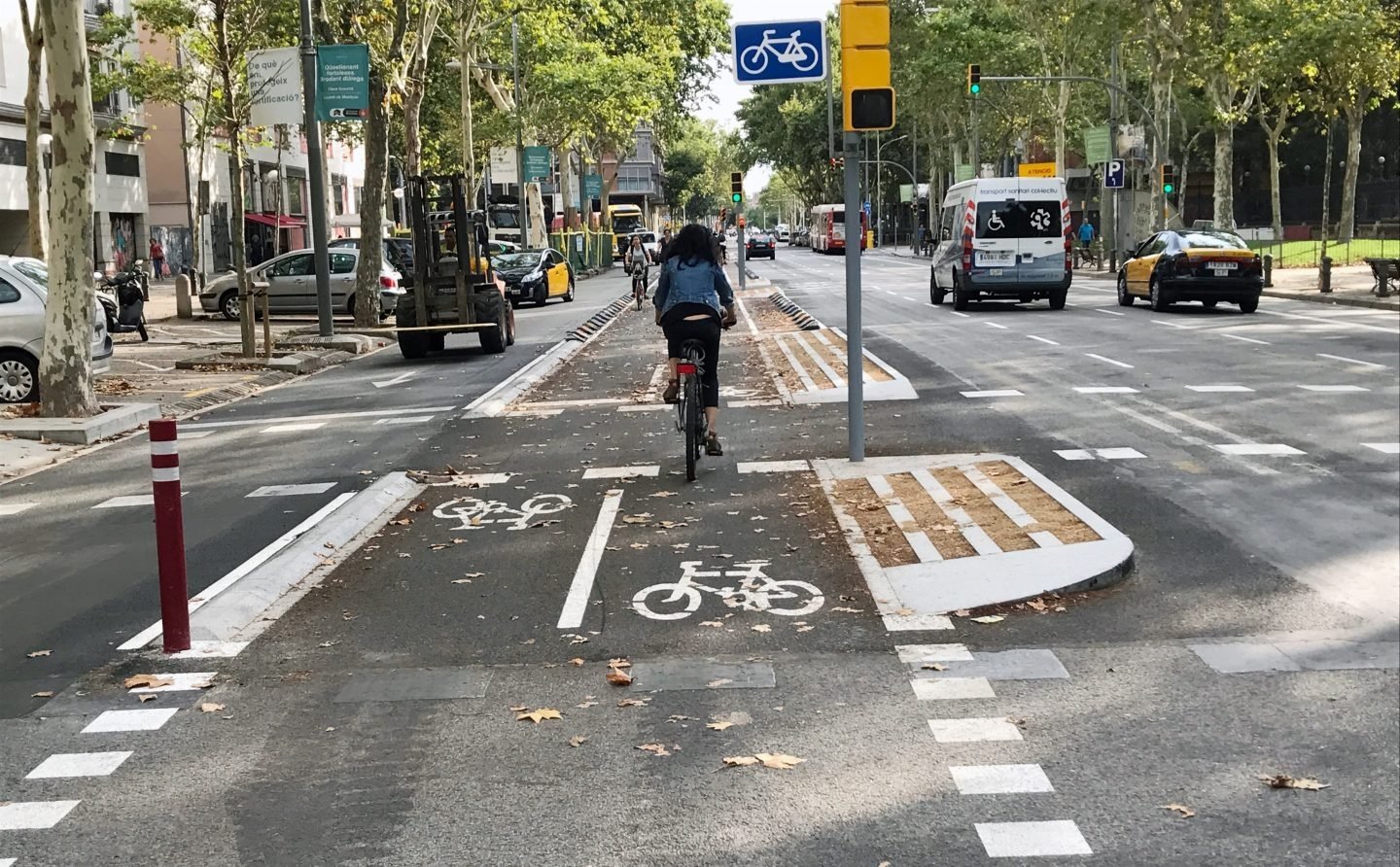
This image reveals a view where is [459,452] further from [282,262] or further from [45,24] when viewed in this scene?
[282,262]

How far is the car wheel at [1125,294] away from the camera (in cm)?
3031

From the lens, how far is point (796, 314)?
30.0m

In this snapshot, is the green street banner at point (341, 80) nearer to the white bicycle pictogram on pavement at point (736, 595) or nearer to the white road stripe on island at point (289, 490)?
the white road stripe on island at point (289, 490)

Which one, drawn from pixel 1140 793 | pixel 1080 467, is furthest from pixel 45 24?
pixel 1140 793

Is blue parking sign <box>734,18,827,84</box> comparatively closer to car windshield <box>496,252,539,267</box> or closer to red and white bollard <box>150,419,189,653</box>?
red and white bollard <box>150,419,189,653</box>

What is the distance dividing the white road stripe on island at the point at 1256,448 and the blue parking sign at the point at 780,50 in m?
4.05

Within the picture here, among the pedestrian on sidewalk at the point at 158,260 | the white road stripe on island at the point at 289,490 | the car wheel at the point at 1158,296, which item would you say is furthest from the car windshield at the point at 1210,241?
the pedestrian on sidewalk at the point at 158,260

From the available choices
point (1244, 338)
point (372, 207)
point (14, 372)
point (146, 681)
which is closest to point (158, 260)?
point (372, 207)

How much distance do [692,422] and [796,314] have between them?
19.7 meters

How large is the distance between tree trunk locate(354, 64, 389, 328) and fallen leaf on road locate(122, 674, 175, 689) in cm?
2291

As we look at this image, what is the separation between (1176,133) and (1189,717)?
7409 cm

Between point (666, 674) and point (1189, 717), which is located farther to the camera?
point (666, 674)

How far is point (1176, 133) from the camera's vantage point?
245 feet

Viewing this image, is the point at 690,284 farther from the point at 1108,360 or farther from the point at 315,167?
the point at 315,167
